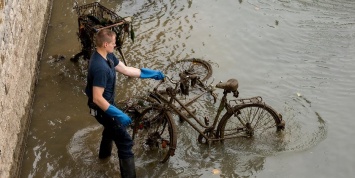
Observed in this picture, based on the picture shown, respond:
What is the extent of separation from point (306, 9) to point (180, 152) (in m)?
5.67

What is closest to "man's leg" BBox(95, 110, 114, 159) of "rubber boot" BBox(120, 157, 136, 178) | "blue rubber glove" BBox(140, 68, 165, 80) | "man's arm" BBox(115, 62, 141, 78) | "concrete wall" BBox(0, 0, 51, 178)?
"rubber boot" BBox(120, 157, 136, 178)

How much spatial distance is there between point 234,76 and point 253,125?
1652mm

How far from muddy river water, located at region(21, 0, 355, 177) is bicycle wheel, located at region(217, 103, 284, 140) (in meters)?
0.23

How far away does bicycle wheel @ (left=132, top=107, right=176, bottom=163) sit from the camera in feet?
20.1

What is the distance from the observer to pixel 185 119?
20.6 ft

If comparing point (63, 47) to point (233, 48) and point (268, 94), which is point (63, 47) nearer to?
point (233, 48)

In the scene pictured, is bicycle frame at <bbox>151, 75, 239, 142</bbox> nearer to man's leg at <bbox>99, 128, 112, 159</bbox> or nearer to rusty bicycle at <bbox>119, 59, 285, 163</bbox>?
Result: rusty bicycle at <bbox>119, 59, 285, 163</bbox>

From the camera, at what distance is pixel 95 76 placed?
5227 millimetres

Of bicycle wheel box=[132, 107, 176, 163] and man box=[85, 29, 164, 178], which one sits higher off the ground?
man box=[85, 29, 164, 178]

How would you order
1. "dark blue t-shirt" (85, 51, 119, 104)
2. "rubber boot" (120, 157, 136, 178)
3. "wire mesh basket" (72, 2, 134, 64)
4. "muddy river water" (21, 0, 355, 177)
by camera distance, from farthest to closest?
"wire mesh basket" (72, 2, 134, 64) < "muddy river water" (21, 0, 355, 177) < "rubber boot" (120, 157, 136, 178) < "dark blue t-shirt" (85, 51, 119, 104)

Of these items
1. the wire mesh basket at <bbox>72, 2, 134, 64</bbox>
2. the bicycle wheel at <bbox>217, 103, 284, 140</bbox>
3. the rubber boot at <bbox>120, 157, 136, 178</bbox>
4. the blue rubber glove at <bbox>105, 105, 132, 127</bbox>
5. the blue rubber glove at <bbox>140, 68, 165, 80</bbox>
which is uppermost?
the wire mesh basket at <bbox>72, 2, 134, 64</bbox>

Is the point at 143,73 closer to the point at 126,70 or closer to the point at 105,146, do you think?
the point at 126,70

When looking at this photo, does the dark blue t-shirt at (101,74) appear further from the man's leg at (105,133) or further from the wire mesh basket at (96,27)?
the wire mesh basket at (96,27)

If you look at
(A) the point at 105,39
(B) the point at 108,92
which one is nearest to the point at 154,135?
(B) the point at 108,92
